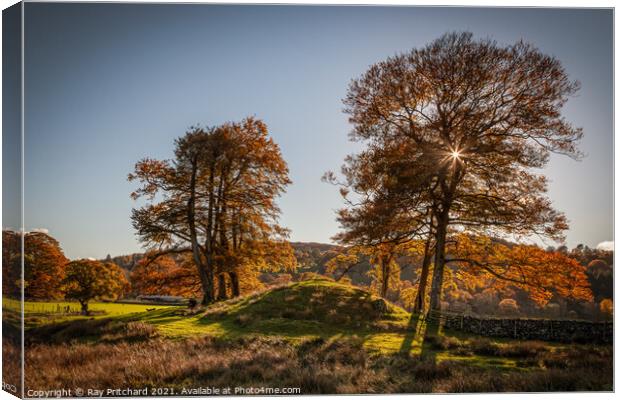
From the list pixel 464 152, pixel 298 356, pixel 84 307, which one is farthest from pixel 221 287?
pixel 464 152

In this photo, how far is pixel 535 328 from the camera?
12047mm

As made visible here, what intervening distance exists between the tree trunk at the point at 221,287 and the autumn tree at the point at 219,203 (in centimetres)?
3

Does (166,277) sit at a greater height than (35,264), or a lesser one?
lesser

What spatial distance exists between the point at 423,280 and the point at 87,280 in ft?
29.6

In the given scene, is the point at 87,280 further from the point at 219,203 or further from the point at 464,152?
the point at 464,152

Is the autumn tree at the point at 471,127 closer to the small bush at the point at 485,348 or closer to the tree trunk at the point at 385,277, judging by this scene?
the tree trunk at the point at 385,277

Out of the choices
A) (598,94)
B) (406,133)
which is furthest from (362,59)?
(598,94)

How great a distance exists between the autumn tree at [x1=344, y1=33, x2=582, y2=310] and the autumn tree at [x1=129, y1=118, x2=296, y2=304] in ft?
9.43

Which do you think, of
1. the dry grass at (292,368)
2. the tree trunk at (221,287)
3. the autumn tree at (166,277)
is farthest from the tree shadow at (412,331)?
the autumn tree at (166,277)

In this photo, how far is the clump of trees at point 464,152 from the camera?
11828 mm

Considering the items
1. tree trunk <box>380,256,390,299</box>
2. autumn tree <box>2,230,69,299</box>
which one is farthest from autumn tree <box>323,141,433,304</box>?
autumn tree <box>2,230,69,299</box>

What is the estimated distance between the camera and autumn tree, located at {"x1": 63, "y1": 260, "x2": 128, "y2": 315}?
38.4 ft

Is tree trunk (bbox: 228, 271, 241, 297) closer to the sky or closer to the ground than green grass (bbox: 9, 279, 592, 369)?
closer to the sky

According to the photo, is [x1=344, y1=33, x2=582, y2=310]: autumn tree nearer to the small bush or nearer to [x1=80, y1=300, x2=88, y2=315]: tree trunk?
the small bush
